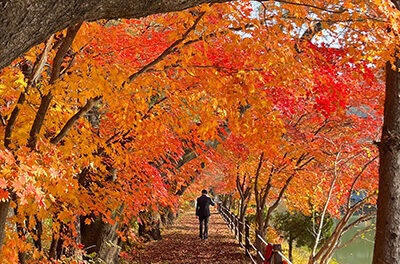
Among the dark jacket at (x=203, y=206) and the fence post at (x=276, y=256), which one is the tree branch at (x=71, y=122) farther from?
the dark jacket at (x=203, y=206)

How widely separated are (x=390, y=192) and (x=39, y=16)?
17.1ft

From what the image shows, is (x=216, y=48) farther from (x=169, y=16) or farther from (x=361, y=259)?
(x=361, y=259)

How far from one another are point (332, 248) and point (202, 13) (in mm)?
5180

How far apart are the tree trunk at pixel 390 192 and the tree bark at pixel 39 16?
4.57m

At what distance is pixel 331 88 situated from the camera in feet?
28.5

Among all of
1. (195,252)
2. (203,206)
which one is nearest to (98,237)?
(195,252)

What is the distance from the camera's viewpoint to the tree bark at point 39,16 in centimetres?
171

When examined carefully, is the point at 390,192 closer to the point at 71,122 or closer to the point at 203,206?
the point at 71,122

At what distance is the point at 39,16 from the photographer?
A: 70.8 inches

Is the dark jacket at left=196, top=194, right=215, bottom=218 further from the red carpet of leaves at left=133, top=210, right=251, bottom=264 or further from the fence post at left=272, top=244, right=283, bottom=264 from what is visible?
the fence post at left=272, top=244, right=283, bottom=264

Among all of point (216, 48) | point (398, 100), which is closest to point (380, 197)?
point (398, 100)

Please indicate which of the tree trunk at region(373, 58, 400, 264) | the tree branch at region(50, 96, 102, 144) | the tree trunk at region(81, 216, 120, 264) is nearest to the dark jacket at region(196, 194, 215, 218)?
the tree trunk at region(81, 216, 120, 264)

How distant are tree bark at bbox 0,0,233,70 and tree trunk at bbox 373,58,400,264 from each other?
15.0 feet

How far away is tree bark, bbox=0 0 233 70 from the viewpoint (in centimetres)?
171
